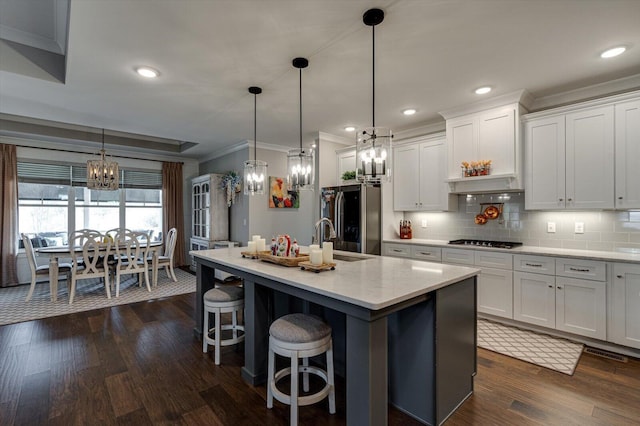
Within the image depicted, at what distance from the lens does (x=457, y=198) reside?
423 centimetres

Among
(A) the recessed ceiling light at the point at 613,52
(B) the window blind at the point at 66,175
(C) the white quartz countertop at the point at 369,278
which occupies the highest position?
(A) the recessed ceiling light at the point at 613,52

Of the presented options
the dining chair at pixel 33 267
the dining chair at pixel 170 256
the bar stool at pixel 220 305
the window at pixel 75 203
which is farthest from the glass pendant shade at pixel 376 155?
the window at pixel 75 203

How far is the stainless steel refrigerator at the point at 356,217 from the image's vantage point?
434 centimetres

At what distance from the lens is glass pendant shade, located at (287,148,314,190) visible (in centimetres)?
289

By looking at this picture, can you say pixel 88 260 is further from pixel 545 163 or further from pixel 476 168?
pixel 545 163

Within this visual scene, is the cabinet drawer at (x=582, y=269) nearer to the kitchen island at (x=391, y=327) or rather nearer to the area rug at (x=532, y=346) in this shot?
the area rug at (x=532, y=346)

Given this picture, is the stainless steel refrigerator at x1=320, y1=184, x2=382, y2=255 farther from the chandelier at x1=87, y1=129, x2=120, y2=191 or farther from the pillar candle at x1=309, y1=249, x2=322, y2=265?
the chandelier at x1=87, y1=129, x2=120, y2=191

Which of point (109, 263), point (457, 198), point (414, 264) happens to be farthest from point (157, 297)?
point (457, 198)

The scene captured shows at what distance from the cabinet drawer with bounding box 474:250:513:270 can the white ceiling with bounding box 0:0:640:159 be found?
1762 mm

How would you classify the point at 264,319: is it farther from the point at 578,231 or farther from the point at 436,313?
the point at 578,231

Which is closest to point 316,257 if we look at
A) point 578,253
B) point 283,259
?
point 283,259

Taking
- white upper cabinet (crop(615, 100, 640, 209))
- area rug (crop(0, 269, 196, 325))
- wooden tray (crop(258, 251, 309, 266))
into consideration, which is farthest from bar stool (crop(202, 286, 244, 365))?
white upper cabinet (crop(615, 100, 640, 209))

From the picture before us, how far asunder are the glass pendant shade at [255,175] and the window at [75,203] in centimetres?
460

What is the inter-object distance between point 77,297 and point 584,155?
22.3 ft
